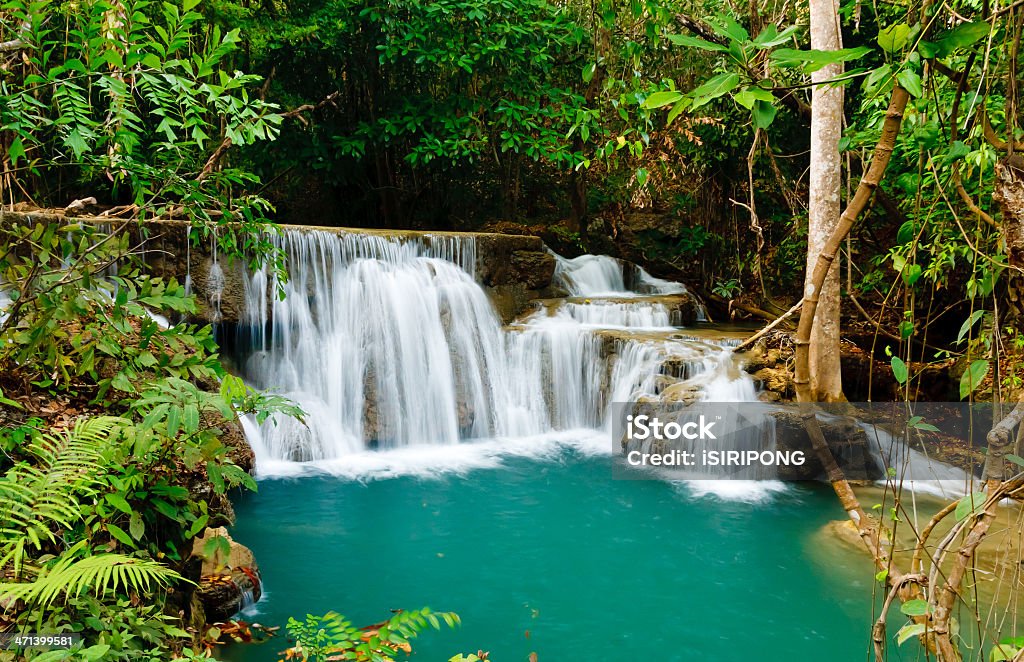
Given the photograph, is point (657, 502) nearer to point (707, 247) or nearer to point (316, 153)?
point (707, 247)

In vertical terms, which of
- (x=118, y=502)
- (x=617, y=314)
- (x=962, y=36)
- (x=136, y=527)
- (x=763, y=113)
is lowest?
(x=136, y=527)

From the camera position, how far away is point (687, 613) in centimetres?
488

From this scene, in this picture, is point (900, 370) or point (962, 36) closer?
point (962, 36)

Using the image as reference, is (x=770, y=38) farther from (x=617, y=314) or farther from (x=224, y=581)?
(x=617, y=314)

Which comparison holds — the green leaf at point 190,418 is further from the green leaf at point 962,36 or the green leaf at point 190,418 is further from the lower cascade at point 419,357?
the lower cascade at point 419,357

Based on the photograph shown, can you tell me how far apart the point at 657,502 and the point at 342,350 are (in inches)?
179

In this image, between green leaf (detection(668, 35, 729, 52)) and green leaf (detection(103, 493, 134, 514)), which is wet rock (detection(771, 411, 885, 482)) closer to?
green leaf (detection(103, 493, 134, 514))

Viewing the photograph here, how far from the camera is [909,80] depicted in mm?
1152

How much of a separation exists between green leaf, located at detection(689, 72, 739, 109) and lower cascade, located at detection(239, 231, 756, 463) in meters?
7.11

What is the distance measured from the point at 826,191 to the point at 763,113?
6.94 meters

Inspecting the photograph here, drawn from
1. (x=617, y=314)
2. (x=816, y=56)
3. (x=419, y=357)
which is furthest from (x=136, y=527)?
(x=617, y=314)

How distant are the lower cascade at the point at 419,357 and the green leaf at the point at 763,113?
22.9ft

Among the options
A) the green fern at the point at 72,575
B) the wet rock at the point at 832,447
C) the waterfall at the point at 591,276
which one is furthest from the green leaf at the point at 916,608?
the waterfall at the point at 591,276

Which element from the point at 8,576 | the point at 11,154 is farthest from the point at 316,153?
the point at 8,576
